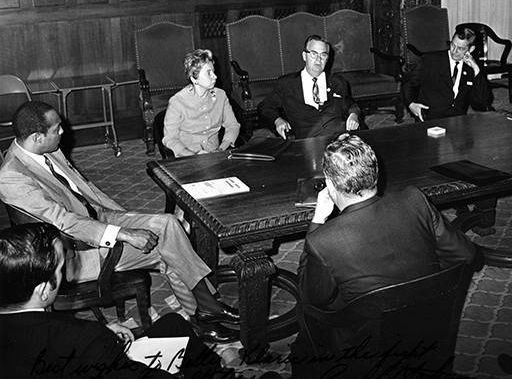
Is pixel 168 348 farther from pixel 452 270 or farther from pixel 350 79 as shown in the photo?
pixel 350 79

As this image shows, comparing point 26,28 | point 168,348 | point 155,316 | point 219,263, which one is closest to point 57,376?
point 168,348

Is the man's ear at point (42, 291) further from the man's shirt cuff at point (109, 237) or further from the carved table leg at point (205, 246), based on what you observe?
the carved table leg at point (205, 246)

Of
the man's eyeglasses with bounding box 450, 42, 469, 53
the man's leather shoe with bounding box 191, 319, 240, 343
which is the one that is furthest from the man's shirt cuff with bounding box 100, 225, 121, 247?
the man's eyeglasses with bounding box 450, 42, 469, 53

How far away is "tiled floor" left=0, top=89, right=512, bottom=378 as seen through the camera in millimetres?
3787

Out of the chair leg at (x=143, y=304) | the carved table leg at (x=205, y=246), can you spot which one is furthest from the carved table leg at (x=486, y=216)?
the chair leg at (x=143, y=304)

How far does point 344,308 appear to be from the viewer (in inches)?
103

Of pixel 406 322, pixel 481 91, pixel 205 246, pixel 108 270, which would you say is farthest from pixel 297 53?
pixel 406 322

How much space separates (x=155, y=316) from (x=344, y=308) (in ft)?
6.58

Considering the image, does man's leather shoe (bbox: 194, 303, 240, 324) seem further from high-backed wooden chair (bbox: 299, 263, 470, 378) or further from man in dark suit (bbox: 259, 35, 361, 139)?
man in dark suit (bbox: 259, 35, 361, 139)

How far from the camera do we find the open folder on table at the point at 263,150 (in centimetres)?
452

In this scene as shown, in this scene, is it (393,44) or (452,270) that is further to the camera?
(393,44)

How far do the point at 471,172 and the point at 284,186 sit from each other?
106 centimetres

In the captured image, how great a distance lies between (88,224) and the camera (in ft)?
12.3

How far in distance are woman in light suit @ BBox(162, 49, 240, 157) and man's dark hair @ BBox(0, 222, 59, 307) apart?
→ 282cm
